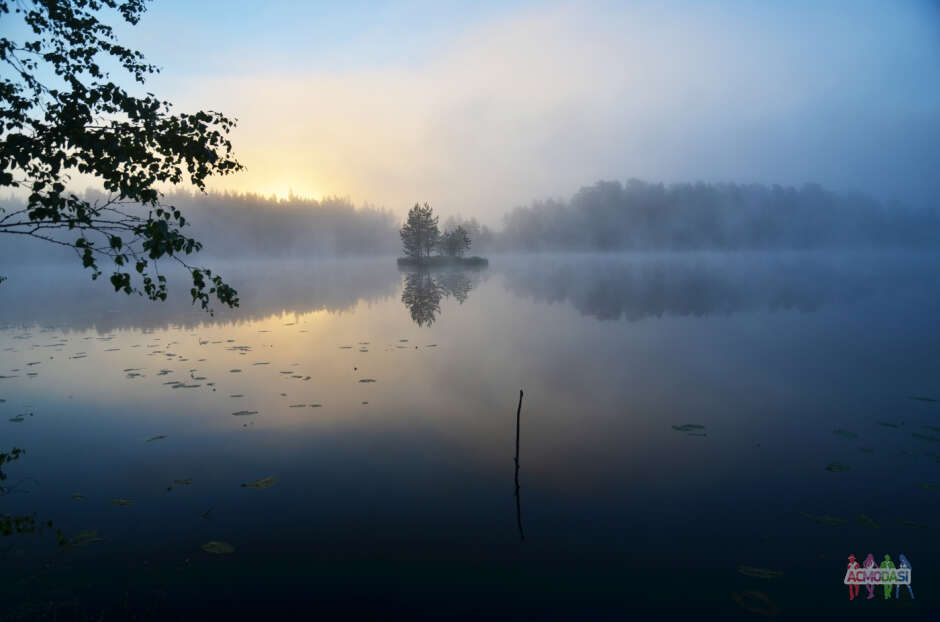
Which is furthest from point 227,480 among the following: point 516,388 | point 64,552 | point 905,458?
point 905,458

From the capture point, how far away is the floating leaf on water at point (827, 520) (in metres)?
8.48

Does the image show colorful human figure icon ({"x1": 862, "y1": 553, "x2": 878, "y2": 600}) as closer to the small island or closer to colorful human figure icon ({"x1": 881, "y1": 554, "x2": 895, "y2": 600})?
colorful human figure icon ({"x1": 881, "y1": 554, "x2": 895, "y2": 600})

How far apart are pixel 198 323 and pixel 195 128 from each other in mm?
29630

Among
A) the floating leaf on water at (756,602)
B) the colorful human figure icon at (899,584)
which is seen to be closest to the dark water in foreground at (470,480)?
the floating leaf on water at (756,602)

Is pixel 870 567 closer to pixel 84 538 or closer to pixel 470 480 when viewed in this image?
pixel 470 480

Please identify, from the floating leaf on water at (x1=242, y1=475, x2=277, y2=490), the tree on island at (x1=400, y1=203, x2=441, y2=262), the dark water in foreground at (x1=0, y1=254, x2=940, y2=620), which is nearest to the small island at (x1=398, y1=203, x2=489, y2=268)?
the tree on island at (x1=400, y1=203, x2=441, y2=262)

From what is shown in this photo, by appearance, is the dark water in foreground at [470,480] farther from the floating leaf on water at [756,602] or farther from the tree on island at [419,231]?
the tree on island at [419,231]

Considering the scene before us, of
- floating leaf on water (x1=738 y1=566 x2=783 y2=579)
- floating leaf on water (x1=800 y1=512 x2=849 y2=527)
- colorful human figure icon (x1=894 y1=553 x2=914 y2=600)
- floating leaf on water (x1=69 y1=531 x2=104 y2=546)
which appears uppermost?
floating leaf on water (x1=69 y1=531 x2=104 y2=546)

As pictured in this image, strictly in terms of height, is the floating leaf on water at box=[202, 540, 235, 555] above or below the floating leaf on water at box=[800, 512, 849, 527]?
above

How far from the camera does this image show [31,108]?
7789 millimetres

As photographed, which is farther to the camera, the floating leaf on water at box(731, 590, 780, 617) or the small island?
the small island

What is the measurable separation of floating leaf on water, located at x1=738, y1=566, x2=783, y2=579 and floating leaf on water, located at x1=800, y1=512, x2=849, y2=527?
1.94 meters

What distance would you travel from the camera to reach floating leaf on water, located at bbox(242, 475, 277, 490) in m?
10.2

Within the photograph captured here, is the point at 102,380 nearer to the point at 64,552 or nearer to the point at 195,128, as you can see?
the point at 64,552
